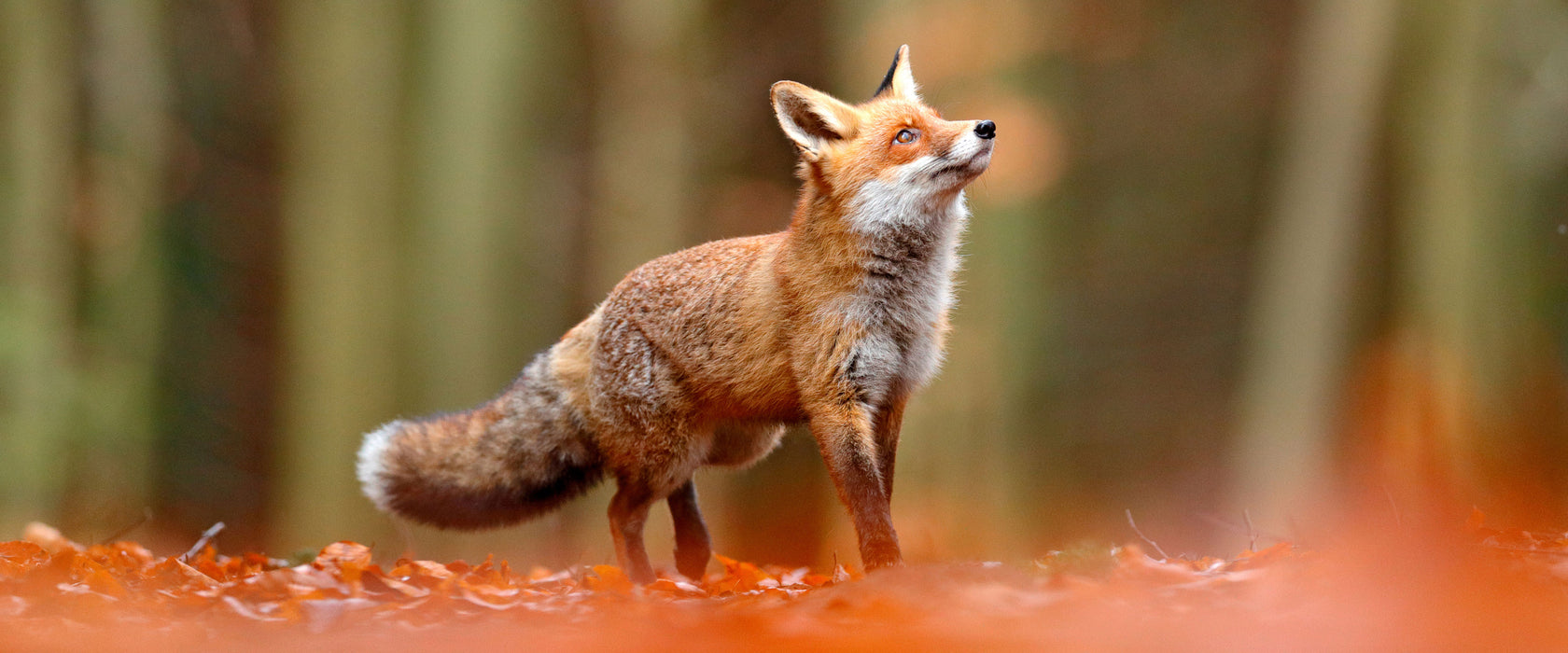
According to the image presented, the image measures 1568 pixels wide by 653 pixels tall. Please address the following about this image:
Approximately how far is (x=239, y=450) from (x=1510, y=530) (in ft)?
42.3

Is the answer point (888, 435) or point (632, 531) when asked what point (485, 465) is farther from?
point (888, 435)

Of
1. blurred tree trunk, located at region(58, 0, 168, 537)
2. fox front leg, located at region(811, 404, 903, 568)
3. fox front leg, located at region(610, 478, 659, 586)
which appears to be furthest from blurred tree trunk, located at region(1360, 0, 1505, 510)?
blurred tree trunk, located at region(58, 0, 168, 537)

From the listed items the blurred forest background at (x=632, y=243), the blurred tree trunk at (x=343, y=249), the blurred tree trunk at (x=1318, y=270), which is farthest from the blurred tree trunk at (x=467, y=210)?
→ the blurred tree trunk at (x=1318, y=270)

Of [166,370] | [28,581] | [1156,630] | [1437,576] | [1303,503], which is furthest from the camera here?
[166,370]

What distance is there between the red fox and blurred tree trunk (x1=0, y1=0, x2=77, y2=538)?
276 inches

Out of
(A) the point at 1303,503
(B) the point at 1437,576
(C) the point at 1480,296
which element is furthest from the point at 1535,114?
(B) the point at 1437,576

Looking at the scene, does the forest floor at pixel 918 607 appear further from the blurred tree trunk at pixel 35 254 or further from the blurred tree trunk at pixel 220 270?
the blurred tree trunk at pixel 220 270

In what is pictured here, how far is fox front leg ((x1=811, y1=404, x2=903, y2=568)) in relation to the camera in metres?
4.38

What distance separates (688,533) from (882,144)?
217 centimetres

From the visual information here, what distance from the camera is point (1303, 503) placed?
9734mm

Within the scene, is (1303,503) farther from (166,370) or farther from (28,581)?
(166,370)

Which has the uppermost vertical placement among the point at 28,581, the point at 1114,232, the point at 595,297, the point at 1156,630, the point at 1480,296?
the point at 1114,232

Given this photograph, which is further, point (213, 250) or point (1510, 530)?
point (213, 250)

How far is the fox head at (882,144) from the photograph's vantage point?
4766 mm
